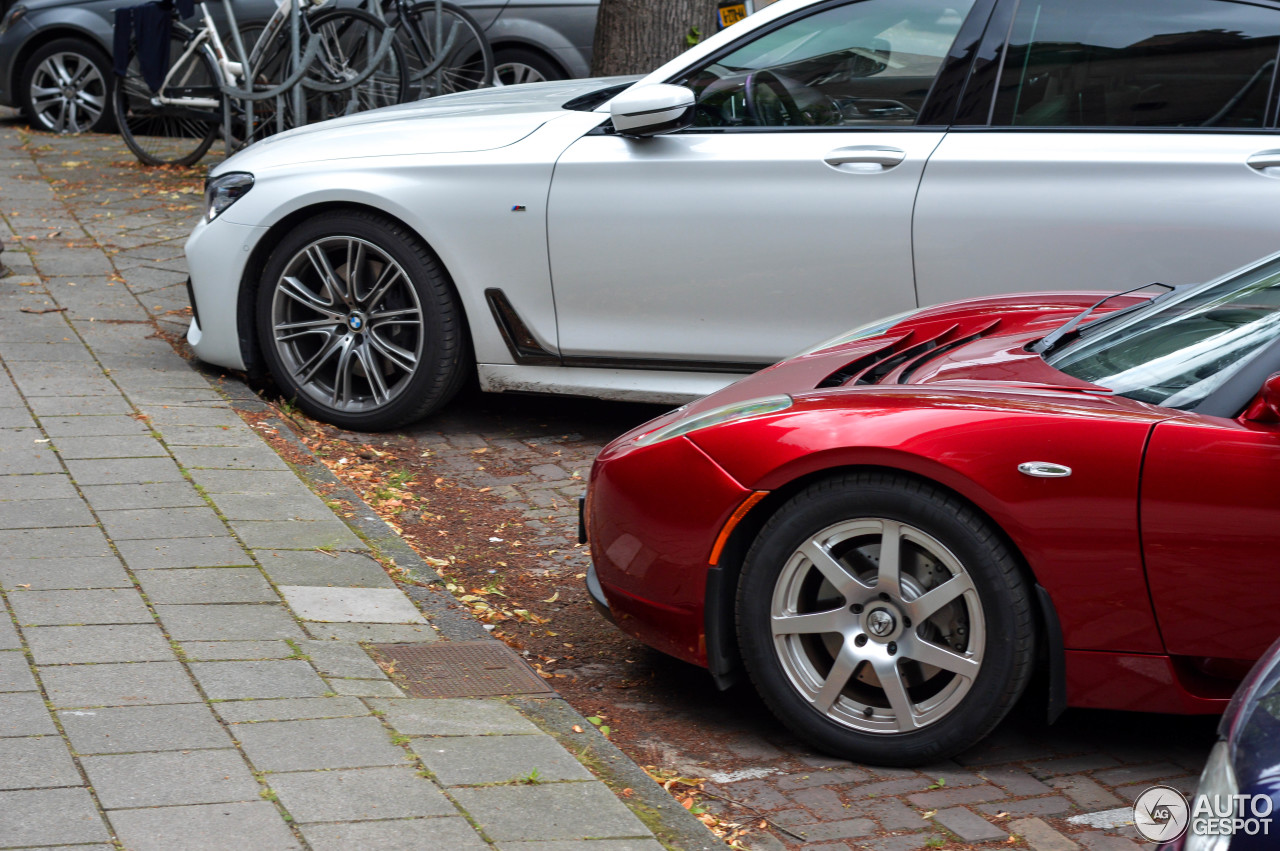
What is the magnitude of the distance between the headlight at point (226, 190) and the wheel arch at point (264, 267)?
0.22m

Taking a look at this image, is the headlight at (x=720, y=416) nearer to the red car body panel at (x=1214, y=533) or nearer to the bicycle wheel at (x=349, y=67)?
the red car body panel at (x=1214, y=533)

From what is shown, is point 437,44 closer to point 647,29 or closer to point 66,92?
point 647,29

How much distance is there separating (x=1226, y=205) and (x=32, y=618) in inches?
152

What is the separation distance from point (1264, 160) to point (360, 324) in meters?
3.33

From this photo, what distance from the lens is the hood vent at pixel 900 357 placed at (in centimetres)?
382

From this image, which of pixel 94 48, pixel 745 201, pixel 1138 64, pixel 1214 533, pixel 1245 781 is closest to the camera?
pixel 1245 781

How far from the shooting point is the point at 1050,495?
3.19 meters

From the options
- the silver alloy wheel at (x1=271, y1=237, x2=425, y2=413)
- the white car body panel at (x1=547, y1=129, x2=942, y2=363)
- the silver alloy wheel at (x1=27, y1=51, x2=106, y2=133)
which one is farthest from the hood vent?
the silver alloy wheel at (x1=27, y1=51, x2=106, y2=133)

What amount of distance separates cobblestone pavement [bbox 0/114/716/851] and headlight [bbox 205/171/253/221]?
73 cm

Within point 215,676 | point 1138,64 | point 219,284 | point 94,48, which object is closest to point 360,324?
point 219,284

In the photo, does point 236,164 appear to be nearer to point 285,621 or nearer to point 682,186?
point 682,186

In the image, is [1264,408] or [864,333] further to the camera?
[864,333]

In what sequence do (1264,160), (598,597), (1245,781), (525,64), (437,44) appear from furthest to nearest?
1. (525,64)
2. (437,44)
3. (1264,160)
4. (598,597)
5. (1245,781)

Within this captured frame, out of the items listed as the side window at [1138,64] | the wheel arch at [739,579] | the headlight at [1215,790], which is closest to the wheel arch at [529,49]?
the side window at [1138,64]
